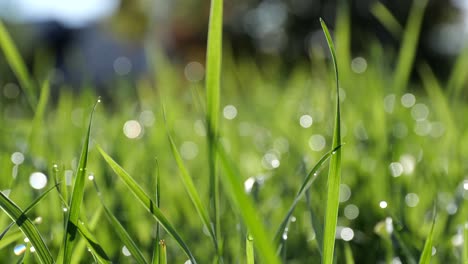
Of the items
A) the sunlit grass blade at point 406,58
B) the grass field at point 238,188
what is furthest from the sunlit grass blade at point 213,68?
the sunlit grass blade at point 406,58

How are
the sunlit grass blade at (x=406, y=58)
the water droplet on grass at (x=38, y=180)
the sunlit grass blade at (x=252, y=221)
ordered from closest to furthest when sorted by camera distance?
the sunlit grass blade at (x=252, y=221) → the water droplet on grass at (x=38, y=180) → the sunlit grass blade at (x=406, y=58)

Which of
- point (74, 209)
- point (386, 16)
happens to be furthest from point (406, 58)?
point (74, 209)

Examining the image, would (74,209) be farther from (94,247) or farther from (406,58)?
(406,58)

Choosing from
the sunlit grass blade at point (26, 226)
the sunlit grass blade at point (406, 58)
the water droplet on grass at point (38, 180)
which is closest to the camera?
the sunlit grass blade at point (26, 226)

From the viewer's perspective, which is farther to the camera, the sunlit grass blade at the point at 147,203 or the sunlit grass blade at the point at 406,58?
the sunlit grass blade at the point at 406,58

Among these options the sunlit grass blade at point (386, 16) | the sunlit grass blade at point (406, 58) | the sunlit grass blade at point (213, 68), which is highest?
the sunlit grass blade at point (386, 16)

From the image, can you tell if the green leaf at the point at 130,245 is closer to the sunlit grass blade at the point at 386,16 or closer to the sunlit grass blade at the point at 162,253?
the sunlit grass blade at the point at 162,253

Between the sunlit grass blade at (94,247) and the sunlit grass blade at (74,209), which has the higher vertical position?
the sunlit grass blade at (74,209)
